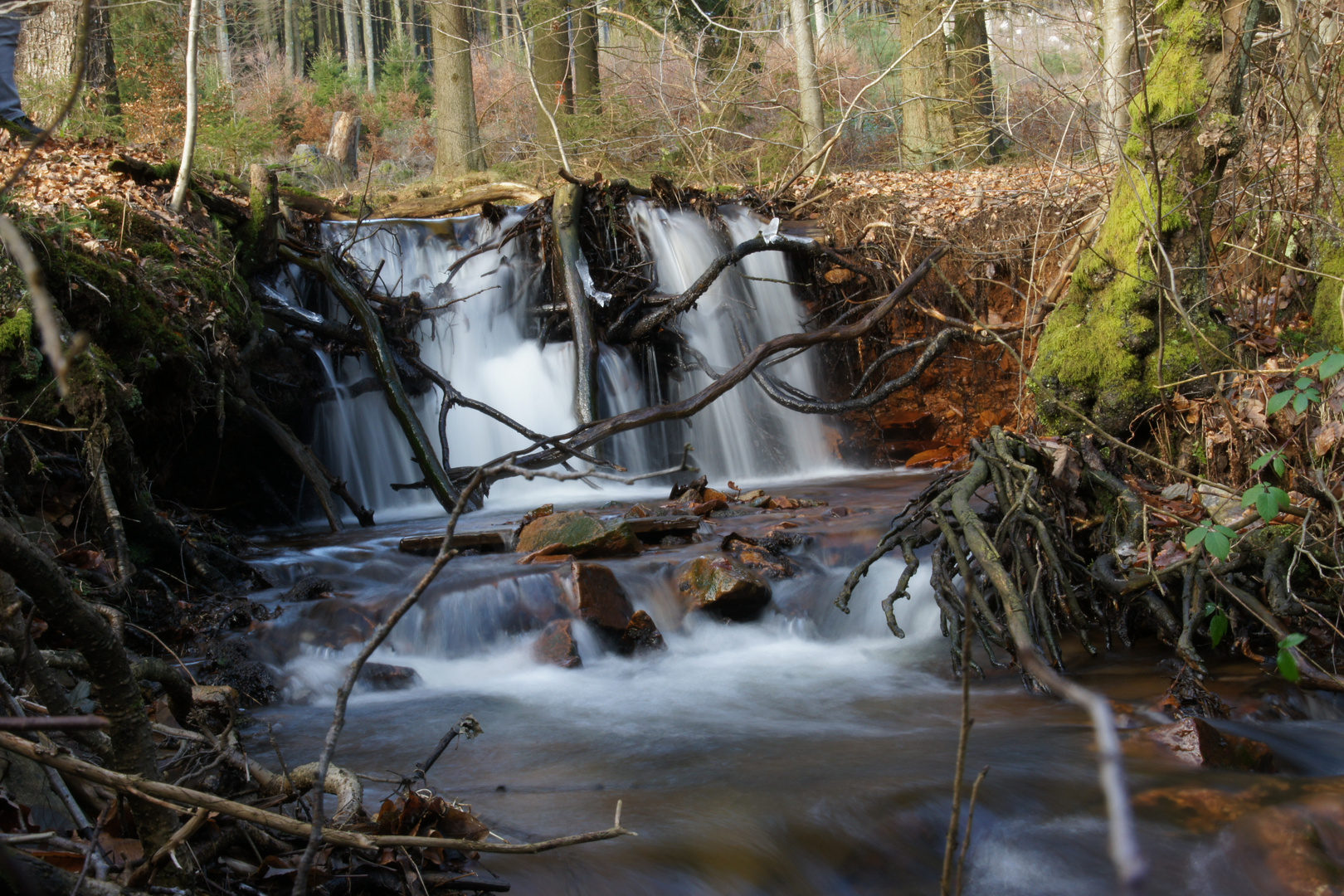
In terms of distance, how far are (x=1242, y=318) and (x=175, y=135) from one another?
14.5 meters

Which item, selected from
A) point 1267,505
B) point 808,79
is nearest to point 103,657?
point 1267,505

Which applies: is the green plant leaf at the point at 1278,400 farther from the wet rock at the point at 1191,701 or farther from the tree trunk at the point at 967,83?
the tree trunk at the point at 967,83

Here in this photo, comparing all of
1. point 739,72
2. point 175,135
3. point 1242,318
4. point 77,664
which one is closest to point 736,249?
point 1242,318

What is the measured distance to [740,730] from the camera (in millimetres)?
4199

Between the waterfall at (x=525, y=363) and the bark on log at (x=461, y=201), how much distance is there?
0.79 meters

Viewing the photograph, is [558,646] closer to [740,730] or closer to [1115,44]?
[740,730]

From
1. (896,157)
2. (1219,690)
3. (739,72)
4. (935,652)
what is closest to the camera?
(1219,690)

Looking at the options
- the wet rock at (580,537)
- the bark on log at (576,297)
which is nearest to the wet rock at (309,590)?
the wet rock at (580,537)

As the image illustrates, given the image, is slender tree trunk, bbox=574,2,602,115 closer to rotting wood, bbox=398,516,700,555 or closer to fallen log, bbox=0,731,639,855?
rotting wood, bbox=398,516,700,555

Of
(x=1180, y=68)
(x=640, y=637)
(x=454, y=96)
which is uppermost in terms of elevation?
(x=454, y=96)

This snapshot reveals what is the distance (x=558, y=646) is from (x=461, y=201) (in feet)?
25.5

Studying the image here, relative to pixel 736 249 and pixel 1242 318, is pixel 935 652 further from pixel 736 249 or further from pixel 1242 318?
pixel 736 249

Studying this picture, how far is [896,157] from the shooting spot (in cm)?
1644

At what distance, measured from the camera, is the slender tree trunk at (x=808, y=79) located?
13.3m
